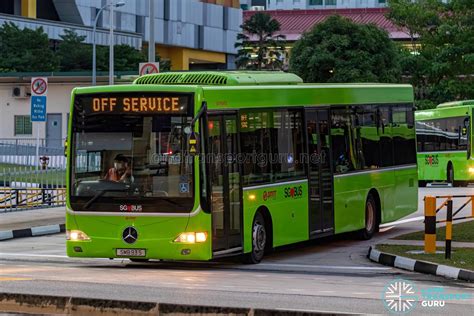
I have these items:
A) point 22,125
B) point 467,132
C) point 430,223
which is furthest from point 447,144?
point 430,223

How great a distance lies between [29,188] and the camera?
3105 cm

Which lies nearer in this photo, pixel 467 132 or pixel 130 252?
pixel 130 252

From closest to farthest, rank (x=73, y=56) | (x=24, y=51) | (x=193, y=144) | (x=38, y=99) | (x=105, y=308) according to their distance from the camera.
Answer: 1. (x=105, y=308)
2. (x=193, y=144)
3. (x=38, y=99)
4. (x=24, y=51)
5. (x=73, y=56)

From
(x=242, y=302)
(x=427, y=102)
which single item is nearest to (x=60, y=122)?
(x=427, y=102)

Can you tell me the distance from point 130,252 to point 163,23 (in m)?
73.9

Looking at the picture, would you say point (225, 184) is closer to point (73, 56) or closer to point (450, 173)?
point (450, 173)

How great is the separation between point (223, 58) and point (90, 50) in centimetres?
2465

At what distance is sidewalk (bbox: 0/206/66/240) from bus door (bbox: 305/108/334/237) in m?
7.85

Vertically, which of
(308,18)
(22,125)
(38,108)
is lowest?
(38,108)

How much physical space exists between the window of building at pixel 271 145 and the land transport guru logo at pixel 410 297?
339 cm

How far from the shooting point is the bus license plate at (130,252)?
16.9 m

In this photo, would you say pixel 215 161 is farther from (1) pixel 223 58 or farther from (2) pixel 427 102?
(1) pixel 223 58

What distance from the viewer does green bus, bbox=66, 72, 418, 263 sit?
1678 cm

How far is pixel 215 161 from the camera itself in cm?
1723
